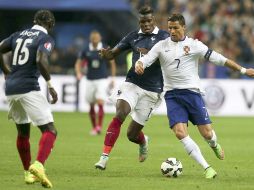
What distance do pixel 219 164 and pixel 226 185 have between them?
2.85 metres

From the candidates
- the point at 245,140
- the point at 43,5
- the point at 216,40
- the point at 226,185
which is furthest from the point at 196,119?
the point at 43,5

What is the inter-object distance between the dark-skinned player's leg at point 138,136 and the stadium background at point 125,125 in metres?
0.22

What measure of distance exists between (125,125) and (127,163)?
9.45m

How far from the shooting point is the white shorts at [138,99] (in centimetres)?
1305

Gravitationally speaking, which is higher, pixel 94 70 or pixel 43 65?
pixel 43 65

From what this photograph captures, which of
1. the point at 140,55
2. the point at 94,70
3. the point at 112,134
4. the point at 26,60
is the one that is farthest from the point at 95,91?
the point at 26,60

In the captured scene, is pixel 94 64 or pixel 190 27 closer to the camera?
pixel 94 64

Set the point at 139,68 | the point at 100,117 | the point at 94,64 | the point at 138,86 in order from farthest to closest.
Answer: the point at 94,64 < the point at 100,117 < the point at 138,86 < the point at 139,68

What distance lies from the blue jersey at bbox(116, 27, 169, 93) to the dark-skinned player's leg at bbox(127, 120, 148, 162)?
0.64m

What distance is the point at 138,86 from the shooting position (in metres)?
13.2

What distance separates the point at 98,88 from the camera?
21.1 metres

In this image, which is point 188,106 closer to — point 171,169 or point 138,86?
point 171,169

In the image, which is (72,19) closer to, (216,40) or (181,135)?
(216,40)

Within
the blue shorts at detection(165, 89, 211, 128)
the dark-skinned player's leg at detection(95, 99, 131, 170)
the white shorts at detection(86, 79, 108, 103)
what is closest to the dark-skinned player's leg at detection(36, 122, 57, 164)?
the blue shorts at detection(165, 89, 211, 128)
